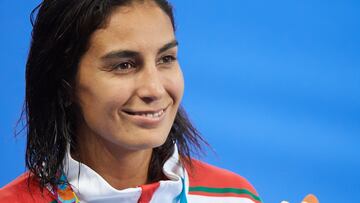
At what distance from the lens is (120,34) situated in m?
1.35

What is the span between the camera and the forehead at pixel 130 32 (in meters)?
1.35

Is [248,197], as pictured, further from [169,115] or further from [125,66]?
[125,66]

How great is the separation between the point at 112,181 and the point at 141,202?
97 millimetres

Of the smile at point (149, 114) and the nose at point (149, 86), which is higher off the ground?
the nose at point (149, 86)

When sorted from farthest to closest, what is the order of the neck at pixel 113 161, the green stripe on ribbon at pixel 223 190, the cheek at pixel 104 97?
the green stripe on ribbon at pixel 223 190, the neck at pixel 113 161, the cheek at pixel 104 97

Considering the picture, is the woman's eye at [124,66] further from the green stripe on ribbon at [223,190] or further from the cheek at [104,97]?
the green stripe on ribbon at [223,190]

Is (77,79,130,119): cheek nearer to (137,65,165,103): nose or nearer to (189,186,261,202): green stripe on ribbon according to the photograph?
(137,65,165,103): nose

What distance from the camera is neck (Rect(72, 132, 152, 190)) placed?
1.45m

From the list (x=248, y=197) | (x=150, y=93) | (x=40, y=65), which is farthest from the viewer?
(x=248, y=197)

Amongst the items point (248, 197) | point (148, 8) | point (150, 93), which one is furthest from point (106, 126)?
point (248, 197)

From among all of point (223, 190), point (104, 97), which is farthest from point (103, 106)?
point (223, 190)

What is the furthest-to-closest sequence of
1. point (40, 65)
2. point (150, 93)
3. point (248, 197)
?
point (248, 197), point (40, 65), point (150, 93)

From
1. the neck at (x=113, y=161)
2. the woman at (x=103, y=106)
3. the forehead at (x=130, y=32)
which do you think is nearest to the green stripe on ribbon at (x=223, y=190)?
the woman at (x=103, y=106)

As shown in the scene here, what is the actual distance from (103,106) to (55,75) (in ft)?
0.50
